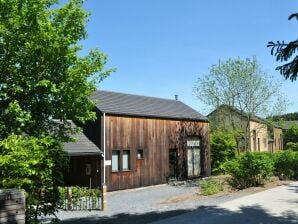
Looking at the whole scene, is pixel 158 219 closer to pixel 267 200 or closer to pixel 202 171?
pixel 267 200

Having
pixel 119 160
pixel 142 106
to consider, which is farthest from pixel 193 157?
pixel 119 160

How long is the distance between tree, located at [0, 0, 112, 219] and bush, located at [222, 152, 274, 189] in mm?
11408

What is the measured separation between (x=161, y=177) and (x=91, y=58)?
15506 millimetres

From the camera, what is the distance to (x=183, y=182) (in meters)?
29.5

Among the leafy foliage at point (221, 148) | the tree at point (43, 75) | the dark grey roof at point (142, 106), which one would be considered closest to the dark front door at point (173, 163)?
the dark grey roof at point (142, 106)

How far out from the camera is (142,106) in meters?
29.7

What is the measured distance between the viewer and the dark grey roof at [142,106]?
87.1 feet

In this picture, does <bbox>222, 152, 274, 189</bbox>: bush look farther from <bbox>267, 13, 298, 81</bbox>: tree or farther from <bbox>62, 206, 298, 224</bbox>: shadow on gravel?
<bbox>267, 13, 298, 81</bbox>: tree

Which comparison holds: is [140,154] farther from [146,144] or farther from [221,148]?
[221,148]

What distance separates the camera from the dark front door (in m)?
30.0

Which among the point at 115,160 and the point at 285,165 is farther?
the point at 285,165

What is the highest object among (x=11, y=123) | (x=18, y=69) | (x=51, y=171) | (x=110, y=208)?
(x=18, y=69)

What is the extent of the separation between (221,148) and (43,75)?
26363 millimetres

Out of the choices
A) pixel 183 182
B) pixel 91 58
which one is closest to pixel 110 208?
pixel 91 58
